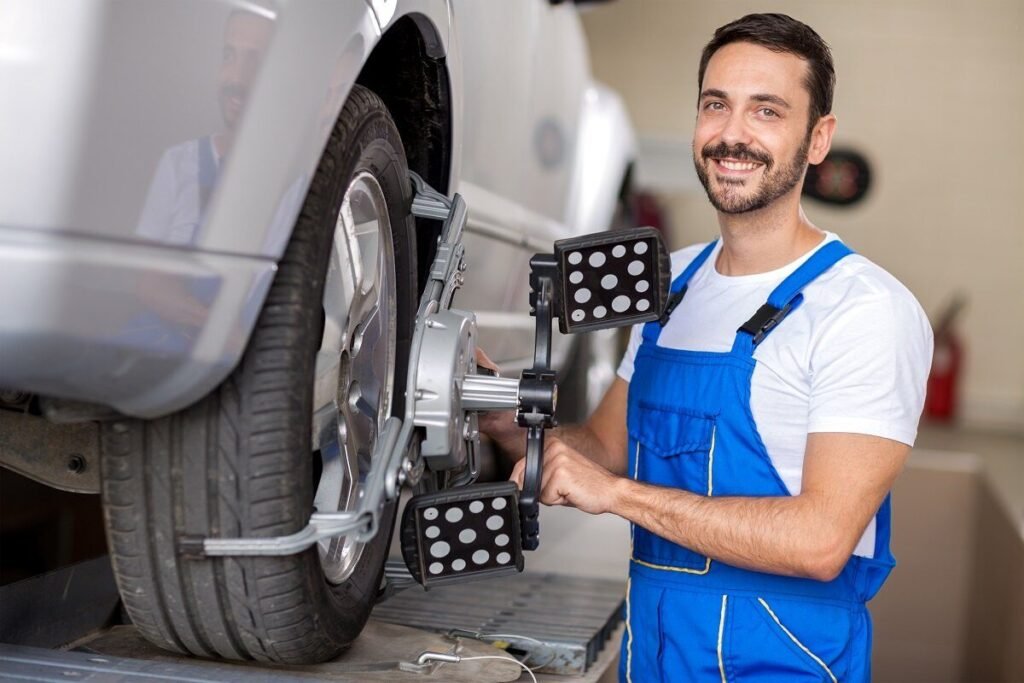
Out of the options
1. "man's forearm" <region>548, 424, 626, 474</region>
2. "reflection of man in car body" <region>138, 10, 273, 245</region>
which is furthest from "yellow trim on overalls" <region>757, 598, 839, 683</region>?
"reflection of man in car body" <region>138, 10, 273, 245</region>

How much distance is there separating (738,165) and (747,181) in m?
0.03

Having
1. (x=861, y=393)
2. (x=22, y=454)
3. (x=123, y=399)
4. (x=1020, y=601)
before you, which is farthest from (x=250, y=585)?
(x=1020, y=601)

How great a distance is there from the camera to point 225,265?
3.76ft

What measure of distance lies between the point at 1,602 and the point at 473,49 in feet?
3.44

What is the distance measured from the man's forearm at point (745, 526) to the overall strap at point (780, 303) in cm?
24

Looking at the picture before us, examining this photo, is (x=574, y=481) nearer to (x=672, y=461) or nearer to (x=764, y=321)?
(x=672, y=461)

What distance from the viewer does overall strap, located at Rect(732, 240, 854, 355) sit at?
182cm

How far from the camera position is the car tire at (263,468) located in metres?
1.29

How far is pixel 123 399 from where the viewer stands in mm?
1182

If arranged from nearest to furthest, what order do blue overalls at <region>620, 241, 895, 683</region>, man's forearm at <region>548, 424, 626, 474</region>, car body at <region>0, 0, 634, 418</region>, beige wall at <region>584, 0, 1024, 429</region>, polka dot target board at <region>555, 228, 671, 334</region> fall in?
car body at <region>0, 0, 634, 418</region>
polka dot target board at <region>555, 228, 671, 334</region>
blue overalls at <region>620, 241, 895, 683</region>
man's forearm at <region>548, 424, 626, 474</region>
beige wall at <region>584, 0, 1024, 429</region>

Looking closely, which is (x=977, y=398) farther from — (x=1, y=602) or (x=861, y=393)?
(x=1, y=602)

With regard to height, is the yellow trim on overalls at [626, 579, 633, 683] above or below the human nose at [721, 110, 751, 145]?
below

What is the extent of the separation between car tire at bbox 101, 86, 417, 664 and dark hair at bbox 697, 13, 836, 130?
0.67 meters

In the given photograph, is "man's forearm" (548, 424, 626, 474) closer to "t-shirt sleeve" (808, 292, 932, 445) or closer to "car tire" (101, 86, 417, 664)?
"t-shirt sleeve" (808, 292, 932, 445)
